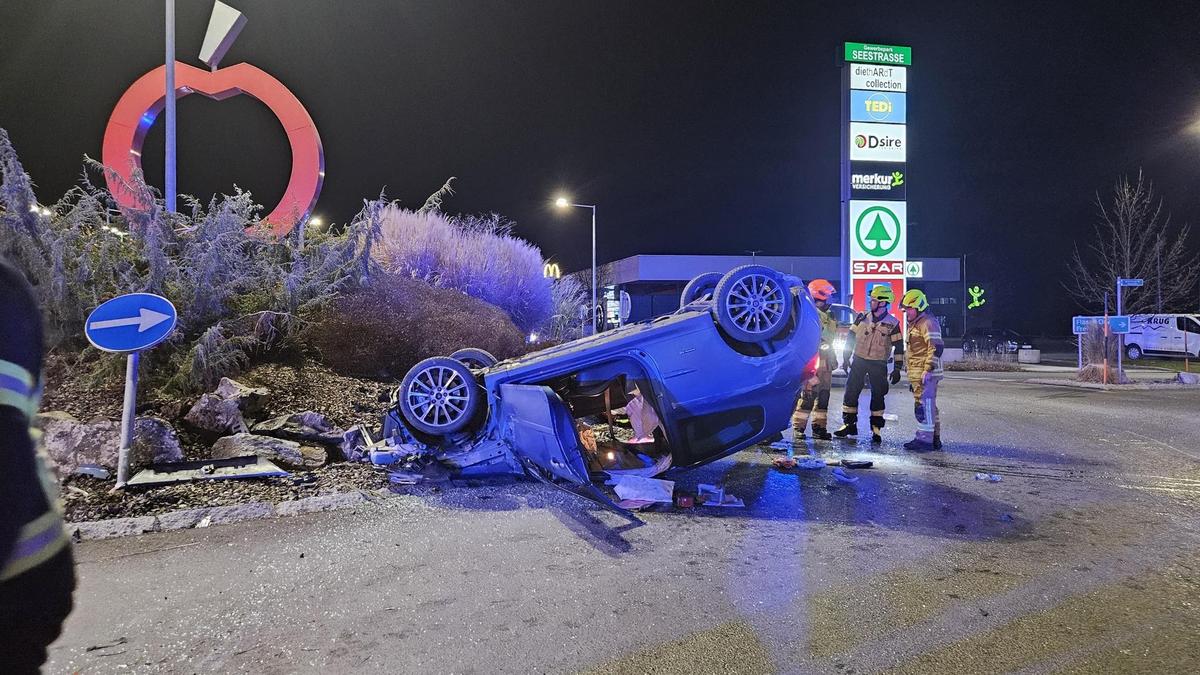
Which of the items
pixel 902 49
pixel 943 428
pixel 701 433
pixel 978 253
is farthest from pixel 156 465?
pixel 978 253

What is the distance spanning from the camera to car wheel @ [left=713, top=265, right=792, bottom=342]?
15.9ft

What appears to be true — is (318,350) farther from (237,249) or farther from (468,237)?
(468,237)

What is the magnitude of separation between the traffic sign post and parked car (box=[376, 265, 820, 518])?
2.06 metres

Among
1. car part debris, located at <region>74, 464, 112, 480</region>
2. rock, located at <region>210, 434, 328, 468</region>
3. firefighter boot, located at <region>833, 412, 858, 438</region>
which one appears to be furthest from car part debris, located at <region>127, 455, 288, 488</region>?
firefighter boot, located at <region>833, 412, 858, 438</region>

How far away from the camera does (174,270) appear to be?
293 inches

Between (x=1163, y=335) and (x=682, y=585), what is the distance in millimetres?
30501

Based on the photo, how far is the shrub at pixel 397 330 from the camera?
27.7 feet

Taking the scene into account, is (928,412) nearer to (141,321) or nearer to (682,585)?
(682,585)

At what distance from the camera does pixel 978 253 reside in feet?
161

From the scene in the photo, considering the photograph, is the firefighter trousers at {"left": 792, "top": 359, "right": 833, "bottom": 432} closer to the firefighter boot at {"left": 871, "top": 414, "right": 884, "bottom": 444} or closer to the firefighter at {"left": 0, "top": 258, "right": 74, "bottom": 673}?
the firefighter boot at {"left": 871, "top": 414, "right": 884, "bottom": 444}

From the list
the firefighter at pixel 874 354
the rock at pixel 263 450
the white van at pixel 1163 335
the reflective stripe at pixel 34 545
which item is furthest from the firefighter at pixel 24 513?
the white van at pixel 1163 335

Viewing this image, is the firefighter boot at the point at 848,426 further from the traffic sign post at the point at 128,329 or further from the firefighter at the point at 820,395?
the traffic sign post at the point at 128,329

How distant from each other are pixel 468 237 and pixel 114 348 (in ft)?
34.9

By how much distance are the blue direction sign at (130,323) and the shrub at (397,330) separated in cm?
325
